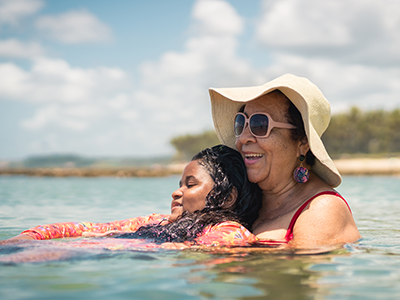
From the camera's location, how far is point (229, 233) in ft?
11.9

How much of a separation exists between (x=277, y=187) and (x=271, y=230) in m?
0.44

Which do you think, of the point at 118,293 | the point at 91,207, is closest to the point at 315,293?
the point at 118,293

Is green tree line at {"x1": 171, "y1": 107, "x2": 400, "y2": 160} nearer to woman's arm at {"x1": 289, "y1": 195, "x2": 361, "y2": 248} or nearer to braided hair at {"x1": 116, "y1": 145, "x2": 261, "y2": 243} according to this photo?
braided hair at {"x1": 116, "y1": 145, "x2": 261, "y2": 243}

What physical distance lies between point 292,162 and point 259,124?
1.68ft

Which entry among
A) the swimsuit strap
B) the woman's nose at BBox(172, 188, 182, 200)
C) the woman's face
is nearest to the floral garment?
the swimsuit strap

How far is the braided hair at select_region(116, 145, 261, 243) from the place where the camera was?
3.80m

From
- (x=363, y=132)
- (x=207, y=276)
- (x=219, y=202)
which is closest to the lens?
(x=207, y=276)

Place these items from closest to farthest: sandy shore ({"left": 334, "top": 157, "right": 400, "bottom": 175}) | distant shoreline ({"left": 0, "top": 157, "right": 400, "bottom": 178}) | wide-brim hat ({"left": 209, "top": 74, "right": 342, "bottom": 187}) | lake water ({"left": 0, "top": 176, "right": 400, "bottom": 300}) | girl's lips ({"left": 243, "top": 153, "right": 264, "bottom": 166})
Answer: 1. lake water ({"left": 0, "top": 176, "right": 400, "bottom": 300})
2. wide-brim hat ({"left": 209, "top": 74, "right": 342, "bottom": 187})
3. girl's lips ({"left": 243, "top": 153, "right": 264, "bottom": 166})
4. distant shoreline ({"left": 0, "top": 157, "right": 400, "bottom": 178})
5. sandy shore ({"left": 334, "top": 157, "right": 400, "bottom": 175})

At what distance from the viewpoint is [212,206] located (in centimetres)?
384

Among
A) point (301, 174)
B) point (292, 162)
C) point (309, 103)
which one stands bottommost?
point (301, 174)

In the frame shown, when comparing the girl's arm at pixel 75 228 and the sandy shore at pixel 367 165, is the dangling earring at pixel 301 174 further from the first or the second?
the sandy shore at pixel 367 165

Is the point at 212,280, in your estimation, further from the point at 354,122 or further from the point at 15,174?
the point at 354,122

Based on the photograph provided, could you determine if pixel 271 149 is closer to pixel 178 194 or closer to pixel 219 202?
pixel 219 202

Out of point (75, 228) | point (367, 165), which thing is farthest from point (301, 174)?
point (367, 165)
